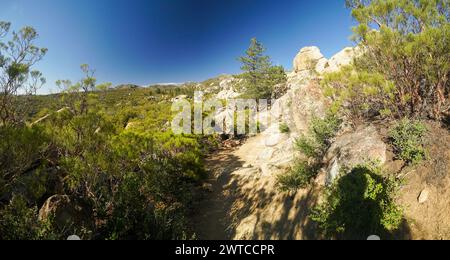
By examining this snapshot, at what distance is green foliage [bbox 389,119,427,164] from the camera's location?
4.95 meters

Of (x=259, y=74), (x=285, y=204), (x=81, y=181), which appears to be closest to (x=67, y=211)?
(x=81, y=181)

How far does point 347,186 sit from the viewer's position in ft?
14.5

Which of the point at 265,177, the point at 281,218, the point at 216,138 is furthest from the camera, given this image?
the point at 216,138

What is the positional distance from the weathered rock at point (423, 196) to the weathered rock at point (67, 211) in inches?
261

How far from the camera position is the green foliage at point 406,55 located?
5312mm

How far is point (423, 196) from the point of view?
4426mm

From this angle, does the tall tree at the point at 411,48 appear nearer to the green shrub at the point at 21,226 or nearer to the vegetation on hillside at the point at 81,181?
the vegetation on hillside at the point at 81,181

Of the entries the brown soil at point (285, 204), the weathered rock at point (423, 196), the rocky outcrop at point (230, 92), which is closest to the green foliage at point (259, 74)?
the rocky outcrop at point (230, 92)

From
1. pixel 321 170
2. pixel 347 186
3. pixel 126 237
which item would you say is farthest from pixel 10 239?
pixel 321 170

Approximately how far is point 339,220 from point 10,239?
5617mm

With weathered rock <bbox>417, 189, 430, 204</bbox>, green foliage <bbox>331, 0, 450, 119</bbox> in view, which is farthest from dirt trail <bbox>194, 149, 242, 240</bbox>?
green foliage <bbox>331, 0, 450, 119</bbox>

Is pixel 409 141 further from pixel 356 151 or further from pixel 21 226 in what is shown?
pixel 21 226
